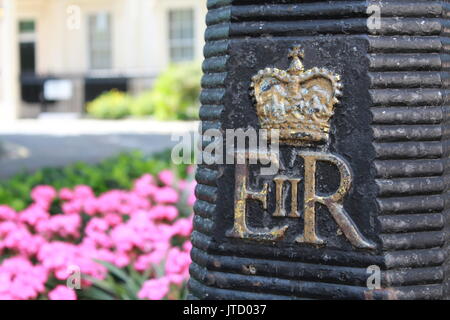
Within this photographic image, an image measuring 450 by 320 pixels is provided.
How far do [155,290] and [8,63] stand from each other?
705 inches

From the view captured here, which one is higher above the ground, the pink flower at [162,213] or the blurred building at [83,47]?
the blurred building at [83,47]

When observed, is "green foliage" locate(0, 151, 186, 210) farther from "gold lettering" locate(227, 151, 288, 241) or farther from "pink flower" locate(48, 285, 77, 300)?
"gold lettering" locate(227, 151, 288, 241)

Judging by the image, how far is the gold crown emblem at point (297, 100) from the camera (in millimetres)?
2219

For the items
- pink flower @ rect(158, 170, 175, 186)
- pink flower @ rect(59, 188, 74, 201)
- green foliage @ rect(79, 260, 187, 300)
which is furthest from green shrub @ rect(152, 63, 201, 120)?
green foliage @ rect(79, 260, 187, 300)

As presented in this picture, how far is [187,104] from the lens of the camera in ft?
61.0

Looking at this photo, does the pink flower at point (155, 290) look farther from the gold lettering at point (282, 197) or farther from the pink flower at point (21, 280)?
the gold lettering at point (282, 197)

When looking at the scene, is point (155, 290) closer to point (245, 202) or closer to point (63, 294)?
point (63, 294)

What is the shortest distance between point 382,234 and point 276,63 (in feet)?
2.02

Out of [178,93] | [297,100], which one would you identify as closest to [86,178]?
[297,100]

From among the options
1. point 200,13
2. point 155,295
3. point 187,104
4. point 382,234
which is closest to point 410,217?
point 382,234

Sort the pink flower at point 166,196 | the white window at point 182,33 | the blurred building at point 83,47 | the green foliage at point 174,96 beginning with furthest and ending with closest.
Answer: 1. the white window at point 182,33
2. the blurred building at point 83,47
3. the green foliage at point 174,96
4. the pink flower at point 166,196

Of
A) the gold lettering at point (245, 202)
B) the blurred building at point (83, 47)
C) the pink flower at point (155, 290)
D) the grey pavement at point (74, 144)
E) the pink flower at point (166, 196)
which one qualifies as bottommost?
the pink flower at point (155, 290)

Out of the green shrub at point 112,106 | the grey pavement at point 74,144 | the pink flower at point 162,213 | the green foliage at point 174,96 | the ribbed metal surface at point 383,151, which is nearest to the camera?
the ribbed metal surface at point 383,151

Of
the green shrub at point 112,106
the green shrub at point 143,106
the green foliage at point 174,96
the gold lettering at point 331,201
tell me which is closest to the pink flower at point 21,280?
the gold lettering at point 331,201
